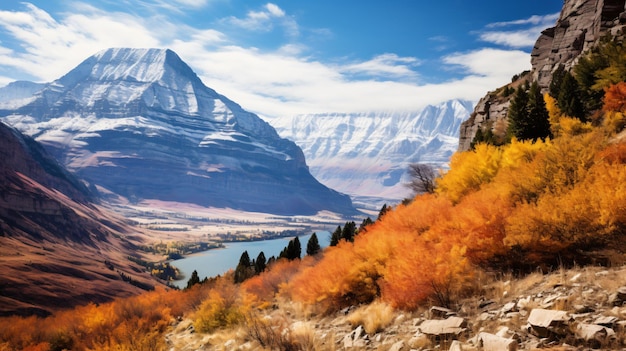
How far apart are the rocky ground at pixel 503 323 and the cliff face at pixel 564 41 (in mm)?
45858

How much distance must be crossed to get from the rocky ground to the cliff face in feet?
150

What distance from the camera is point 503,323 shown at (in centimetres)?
1205

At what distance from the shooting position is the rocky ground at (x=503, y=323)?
10.2m

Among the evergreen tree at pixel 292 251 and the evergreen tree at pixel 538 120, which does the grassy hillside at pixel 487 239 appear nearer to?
the evergreen tree at pixel 538 120

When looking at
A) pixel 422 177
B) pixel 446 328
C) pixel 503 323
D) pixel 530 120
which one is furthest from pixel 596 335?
pixel 422 177

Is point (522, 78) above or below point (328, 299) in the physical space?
above

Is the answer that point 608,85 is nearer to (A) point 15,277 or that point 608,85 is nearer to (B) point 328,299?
(B) point 328,299

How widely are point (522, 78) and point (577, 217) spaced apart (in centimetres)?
6000

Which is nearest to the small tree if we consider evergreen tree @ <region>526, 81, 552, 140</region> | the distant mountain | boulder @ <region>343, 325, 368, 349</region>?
evergreen tree @ <region>526, 81, 552, 140</region>

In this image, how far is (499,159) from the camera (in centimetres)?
3538

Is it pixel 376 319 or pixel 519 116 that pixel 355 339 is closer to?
pixel 376 319

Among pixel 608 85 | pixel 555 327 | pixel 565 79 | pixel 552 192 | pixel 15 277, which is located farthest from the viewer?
pixel 15 277

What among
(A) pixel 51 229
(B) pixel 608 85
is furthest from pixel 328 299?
(A) pixel 51 229

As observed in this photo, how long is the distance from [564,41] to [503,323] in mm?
62494
